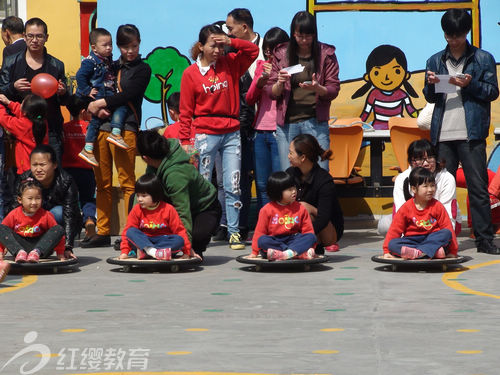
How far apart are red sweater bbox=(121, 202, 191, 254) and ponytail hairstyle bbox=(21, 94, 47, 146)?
179 cm

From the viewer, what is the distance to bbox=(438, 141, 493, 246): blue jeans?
833 cm

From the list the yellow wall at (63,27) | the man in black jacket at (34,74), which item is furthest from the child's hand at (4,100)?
the yellow wall at (63,27)

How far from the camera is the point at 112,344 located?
15.6 feet

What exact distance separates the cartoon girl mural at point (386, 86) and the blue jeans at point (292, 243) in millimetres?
4045

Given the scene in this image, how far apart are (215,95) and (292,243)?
1889mm

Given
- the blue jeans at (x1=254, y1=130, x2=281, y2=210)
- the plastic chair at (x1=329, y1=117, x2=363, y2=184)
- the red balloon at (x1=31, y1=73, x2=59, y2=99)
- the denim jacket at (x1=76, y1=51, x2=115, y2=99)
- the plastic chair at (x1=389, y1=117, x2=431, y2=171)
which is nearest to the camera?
the red balloon at (x1=31, y1=73, x2=59, y2=99)

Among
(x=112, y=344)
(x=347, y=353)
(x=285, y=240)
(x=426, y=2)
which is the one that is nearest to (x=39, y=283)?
(x=285, y=240)

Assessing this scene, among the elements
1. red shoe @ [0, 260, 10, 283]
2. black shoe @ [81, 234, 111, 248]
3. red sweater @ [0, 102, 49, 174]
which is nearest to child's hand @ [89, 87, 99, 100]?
red sweater @ [0, 102, 49, 174]

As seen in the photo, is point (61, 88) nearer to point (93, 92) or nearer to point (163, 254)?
point (93, 92)

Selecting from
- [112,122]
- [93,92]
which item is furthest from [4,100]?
[112,122]

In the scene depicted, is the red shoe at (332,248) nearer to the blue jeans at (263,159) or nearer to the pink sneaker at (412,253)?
the blue jeans at (263,159)

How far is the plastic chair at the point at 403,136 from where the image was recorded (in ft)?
33.9

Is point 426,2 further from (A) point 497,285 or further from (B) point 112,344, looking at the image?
(B) point 112,344

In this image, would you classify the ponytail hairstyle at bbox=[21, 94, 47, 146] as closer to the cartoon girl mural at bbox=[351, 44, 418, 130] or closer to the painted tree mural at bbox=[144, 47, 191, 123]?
the painted tree mural at bbox=[144, 47, 191, 123]
